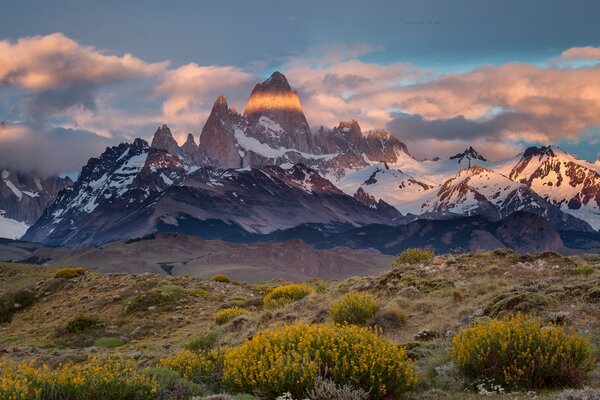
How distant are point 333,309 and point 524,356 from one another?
399 inches

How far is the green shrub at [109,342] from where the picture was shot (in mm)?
29819

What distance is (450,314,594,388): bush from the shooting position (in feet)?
38.6

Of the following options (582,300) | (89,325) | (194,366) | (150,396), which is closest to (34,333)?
(89,325)

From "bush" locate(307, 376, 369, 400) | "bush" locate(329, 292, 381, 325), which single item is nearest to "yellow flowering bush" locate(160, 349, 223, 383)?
"bush" locate(307, 376, 369, 400)

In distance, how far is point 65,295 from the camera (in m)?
44.4

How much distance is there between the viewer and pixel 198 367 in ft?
44.5

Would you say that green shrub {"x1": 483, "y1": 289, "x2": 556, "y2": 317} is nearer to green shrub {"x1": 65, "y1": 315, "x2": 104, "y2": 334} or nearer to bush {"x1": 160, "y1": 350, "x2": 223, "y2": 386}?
bush {"x1": 160, "y1": 350, "x2": 223, "y2": 386}

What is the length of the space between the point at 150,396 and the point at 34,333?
1122 inches

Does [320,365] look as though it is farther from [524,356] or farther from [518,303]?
[518,303]

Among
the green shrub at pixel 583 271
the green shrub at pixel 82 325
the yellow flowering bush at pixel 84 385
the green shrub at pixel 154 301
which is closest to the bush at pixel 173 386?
the yellow flowering bush at pixel 84 385

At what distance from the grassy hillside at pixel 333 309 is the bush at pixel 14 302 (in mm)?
113

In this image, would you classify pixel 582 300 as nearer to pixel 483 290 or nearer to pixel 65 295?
pixel 483 290

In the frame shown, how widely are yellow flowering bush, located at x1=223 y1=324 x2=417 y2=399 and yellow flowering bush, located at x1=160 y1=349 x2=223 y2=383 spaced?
1205mm

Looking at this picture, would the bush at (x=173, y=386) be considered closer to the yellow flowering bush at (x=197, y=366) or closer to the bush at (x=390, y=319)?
the yellow flowering bush at (x=197, y=366)
